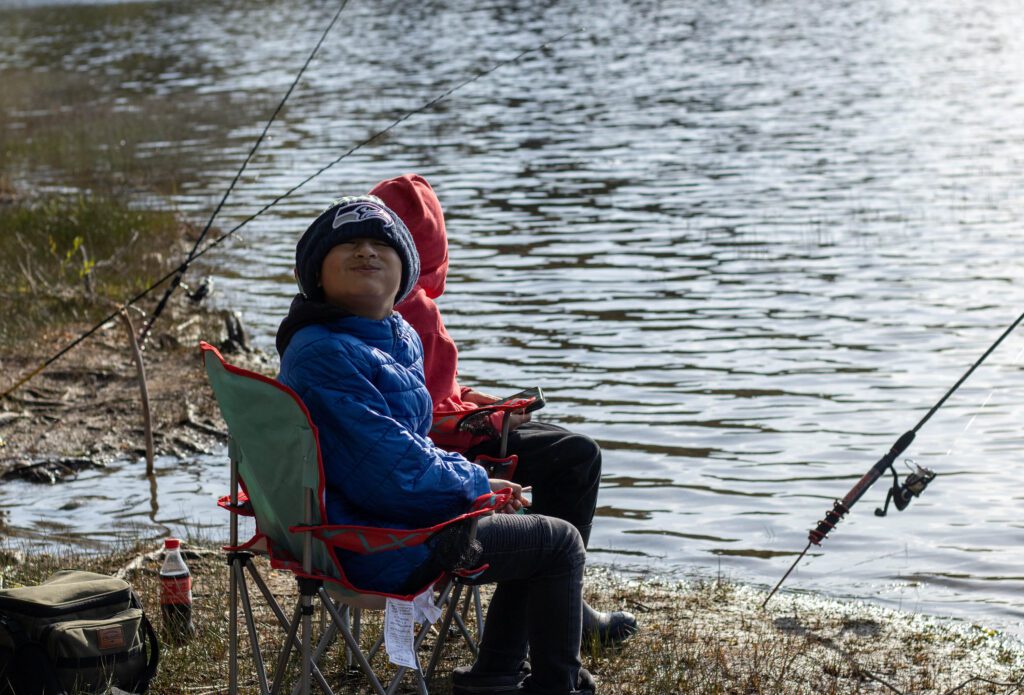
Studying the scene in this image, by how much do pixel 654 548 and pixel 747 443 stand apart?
156 cm

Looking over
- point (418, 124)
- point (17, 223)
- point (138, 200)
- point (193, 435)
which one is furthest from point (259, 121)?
point (193, 435)

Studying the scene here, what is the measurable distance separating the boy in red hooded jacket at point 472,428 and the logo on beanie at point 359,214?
61 centimetres

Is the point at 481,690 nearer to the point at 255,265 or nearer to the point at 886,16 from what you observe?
the point at 255,265

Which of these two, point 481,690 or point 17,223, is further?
point 17,223

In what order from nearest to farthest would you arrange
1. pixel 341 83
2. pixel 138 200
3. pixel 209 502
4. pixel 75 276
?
pixel 209 502
pixel 75 276
pixel 138 200
pixel 341 83

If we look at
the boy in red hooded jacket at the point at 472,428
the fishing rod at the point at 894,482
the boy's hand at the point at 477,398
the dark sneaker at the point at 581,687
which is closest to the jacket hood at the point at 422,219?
the boy in red hooded jacket at the point at 472,428

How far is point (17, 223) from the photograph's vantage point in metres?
12.3

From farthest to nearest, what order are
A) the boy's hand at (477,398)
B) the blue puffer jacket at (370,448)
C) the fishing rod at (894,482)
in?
the fishing rod at (894,482) < the boy's hand at (477,398) < the blue puffer jacket at (370,448)

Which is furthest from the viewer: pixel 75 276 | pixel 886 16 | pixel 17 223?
pixel 886 16

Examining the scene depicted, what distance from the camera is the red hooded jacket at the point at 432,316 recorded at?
13.6 ft

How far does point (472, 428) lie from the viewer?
412cm

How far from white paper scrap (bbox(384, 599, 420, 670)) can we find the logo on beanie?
94cm

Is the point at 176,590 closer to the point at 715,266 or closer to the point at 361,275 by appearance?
the point at 361,275

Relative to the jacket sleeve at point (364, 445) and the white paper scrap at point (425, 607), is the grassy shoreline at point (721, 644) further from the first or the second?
the jacket sleeve at point (364, 445)
